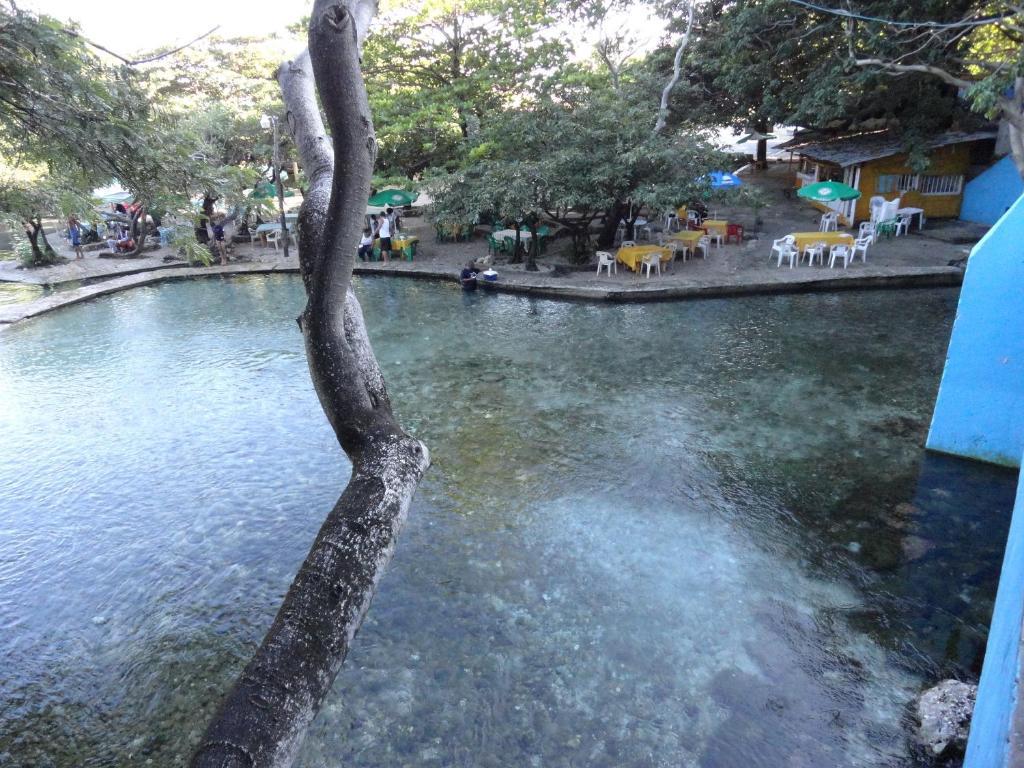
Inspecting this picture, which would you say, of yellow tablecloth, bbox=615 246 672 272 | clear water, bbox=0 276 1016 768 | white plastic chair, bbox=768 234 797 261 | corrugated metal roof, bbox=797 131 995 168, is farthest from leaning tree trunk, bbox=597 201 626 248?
corrugated metal roof, bbox=797 131 995 168

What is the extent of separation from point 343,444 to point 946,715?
13.0ft

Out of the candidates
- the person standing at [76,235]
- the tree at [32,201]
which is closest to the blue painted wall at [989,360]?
the tree at [32,201]

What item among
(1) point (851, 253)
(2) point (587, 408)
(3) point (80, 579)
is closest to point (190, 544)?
(3) point (80, 579)

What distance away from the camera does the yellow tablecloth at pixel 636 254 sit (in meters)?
14.3

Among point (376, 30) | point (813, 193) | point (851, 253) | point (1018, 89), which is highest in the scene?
point (376, 30)

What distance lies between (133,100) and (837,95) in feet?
48.6

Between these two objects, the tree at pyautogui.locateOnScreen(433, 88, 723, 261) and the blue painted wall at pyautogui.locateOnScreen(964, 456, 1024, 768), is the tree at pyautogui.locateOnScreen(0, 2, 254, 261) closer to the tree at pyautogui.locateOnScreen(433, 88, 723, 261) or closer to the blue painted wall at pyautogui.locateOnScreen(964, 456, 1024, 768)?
the blue painted wall at pyautogui.locateOnScreen(964, 456, 1024, 768)

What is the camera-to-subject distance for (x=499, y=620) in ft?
16.0

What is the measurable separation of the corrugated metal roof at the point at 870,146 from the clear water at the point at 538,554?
344 inches

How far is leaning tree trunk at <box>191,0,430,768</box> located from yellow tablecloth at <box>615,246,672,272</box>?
1184 cm

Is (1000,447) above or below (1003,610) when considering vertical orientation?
below

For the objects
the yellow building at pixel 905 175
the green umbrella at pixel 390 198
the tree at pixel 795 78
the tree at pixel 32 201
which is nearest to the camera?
the tree at pixel 32 201

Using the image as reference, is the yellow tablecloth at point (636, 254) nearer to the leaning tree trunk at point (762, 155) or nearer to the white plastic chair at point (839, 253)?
the white plastic chair at point (839, 253)

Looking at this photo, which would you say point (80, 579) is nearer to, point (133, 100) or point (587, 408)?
point (133, 100)
